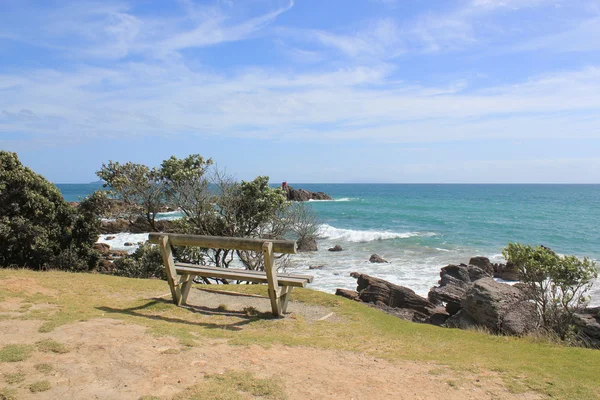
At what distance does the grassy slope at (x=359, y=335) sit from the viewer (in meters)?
6.05

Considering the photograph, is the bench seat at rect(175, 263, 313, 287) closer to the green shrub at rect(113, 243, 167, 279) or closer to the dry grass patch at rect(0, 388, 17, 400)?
the dry grass patch at rect(0, 388, 17, 400)

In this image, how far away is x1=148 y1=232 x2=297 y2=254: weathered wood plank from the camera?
768cm

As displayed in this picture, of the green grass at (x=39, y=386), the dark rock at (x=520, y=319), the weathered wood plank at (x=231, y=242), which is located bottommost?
the dark rock at (x=520, y=319)

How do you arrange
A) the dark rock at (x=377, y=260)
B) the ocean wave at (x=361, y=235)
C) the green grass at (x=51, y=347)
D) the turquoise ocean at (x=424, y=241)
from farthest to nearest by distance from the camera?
the ocean wave at (x=361, y=235)
the dark rock at (x=377, y=260)
the turquoise ocean at (x=424, y=241)
the green grass at (x=51, y=347)

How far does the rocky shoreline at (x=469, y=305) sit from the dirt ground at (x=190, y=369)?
6090 mm

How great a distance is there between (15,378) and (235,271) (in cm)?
449

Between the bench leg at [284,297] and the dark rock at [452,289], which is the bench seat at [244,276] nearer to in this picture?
the bench leg at [284,297]

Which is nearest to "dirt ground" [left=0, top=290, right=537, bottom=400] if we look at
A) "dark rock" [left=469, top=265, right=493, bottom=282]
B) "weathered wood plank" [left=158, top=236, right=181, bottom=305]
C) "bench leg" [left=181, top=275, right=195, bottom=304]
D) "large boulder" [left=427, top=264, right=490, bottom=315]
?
"weathered wood plank" [left=158, top=236, right=181, bottom=305]

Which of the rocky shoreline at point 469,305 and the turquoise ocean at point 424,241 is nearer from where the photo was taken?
the rocky shoreline at point 469,305

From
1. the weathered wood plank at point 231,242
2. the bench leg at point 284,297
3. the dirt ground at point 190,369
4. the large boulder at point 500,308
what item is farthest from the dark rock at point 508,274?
the dirt ground at point 190,369

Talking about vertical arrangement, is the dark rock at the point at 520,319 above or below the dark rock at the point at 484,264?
above

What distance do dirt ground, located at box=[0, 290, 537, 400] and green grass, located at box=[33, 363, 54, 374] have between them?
5cm

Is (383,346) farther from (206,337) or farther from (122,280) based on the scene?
(122,280)

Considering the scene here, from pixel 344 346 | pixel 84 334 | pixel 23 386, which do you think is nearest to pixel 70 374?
pixel 23 386
